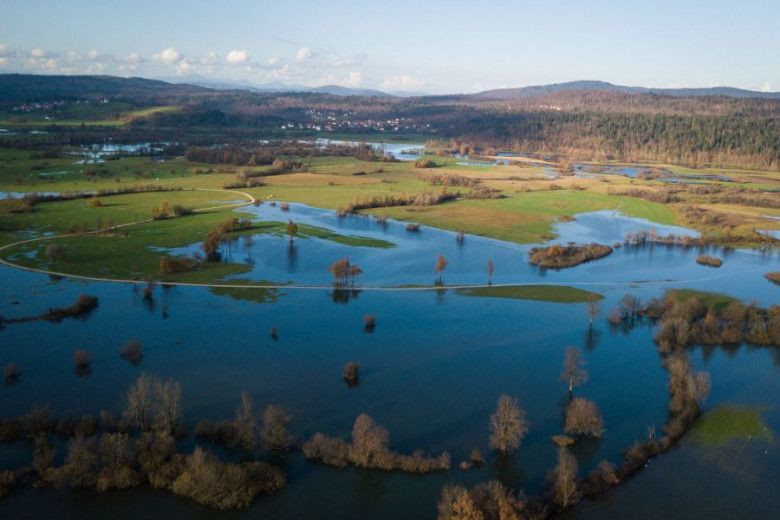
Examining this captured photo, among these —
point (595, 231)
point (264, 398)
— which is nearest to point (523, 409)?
point (264, 398)

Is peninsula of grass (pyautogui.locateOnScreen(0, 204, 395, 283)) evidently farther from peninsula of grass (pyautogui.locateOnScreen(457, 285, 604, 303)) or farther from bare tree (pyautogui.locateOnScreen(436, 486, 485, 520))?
bare tree (pyautogui.locateOnScreen(436, 486, 485, 520))

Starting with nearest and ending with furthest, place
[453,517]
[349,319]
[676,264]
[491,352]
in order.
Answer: [453,517]
[491,352]
[349,319]
[676,264]

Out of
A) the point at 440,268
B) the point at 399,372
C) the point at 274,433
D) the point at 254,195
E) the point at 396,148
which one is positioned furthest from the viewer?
the point at 396,148

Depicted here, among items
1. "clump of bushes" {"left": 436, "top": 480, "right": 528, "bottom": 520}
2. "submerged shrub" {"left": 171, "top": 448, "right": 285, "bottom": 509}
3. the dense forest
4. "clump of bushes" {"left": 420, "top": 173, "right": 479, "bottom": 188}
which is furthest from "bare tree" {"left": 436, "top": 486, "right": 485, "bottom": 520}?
the dense forest

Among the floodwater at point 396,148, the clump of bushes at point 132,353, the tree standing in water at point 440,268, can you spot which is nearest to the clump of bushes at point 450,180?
the floodwater at point 396,148

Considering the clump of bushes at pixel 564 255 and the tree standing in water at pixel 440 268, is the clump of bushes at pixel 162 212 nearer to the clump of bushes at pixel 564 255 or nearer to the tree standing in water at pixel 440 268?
the tree standing in water at pixel 440 268

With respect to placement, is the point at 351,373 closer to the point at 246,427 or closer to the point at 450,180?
the point at 246,427

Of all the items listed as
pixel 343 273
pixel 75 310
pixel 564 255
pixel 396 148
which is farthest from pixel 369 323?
pixel 396 148

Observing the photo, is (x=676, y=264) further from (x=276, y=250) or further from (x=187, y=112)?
(x=187, y=112)
